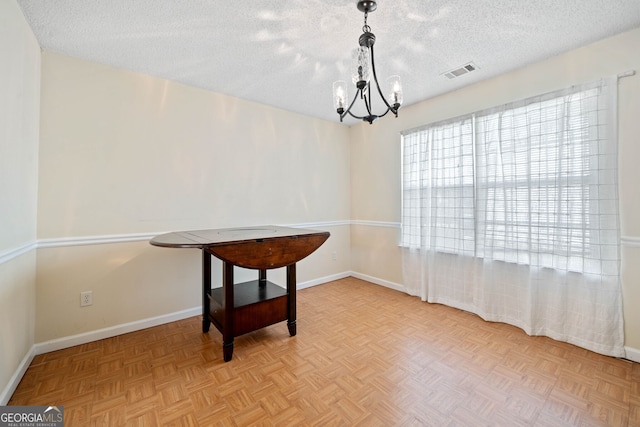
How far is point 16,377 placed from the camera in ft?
5.15

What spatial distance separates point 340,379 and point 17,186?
2.23m

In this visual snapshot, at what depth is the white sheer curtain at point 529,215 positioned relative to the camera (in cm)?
192

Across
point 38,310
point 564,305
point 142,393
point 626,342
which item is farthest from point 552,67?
point 38,310

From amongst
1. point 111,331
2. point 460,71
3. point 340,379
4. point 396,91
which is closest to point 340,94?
point 396,91

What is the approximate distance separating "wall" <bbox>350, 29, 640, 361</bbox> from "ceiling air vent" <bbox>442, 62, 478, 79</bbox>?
0.33m

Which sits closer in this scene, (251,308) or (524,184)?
(251,308)

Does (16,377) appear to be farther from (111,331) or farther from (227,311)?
(227,311)

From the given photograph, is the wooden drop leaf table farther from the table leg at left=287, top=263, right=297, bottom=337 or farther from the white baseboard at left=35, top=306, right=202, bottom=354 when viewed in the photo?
the white baseboard at left=35, top=306, right=202, bottom=354

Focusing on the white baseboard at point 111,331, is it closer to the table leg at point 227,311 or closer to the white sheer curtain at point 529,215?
the table leg at point 227,311

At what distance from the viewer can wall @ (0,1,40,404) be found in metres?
1.40

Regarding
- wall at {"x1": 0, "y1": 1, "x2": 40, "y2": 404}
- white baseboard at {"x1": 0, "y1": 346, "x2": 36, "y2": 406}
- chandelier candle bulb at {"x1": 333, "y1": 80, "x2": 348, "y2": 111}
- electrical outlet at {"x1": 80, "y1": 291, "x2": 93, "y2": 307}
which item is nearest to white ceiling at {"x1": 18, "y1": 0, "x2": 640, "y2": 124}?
wall at {"x1": 0, "y1": 1, "x2": 40, "y2": 404}

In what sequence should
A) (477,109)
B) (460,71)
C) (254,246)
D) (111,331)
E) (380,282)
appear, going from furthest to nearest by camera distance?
(380,282) < (477,109) < (460,71) < (111,331) < (254,246)

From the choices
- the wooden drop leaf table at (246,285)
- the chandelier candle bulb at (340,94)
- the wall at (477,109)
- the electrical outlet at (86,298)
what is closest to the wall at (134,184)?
the electrical outlet at (86,298)

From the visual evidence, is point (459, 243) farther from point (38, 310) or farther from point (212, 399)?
point (38, 310)
